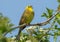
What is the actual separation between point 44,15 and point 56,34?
459 millimetres

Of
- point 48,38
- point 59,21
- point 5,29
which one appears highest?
point 5,29

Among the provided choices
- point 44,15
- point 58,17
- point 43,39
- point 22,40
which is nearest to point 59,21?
point 58,17

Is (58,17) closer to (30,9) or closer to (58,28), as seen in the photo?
(58,28)

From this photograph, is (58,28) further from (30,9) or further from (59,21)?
(30,9)

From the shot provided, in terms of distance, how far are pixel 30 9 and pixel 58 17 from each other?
2.52 metres

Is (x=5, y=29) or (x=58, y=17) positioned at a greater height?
(x=5, y=29)

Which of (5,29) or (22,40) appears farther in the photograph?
(22,40)

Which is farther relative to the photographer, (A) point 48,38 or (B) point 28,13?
(B) point 28,13

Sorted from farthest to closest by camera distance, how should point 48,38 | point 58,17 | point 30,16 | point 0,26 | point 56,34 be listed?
point 30,16, point 58,17, point 48,38, point 56,34, point 0,26

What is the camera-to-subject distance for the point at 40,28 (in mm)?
2219

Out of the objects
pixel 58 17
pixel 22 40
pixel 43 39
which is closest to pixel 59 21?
pixel 58 17

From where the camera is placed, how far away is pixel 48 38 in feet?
7.17

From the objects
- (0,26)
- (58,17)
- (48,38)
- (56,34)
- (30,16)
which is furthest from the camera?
(30,16)

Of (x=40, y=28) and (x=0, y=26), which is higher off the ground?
(x=0, y=26)
